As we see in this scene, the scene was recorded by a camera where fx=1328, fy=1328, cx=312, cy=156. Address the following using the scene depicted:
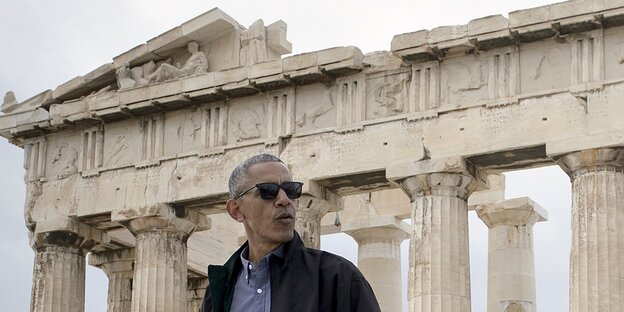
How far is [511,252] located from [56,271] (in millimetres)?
8198

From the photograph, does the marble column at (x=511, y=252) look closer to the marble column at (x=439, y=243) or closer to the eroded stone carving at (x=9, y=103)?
the marble column at (x=439, y=243)

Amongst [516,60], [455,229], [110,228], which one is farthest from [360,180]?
[110,228]

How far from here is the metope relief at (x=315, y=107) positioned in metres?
21.0

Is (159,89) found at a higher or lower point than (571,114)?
higher

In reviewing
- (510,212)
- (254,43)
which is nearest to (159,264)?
(254,43)

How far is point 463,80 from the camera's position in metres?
19.8

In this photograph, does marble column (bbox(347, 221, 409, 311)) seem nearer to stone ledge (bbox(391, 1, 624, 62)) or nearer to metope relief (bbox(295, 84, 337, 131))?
metope relief (bbox(295, 84, 337, 131))

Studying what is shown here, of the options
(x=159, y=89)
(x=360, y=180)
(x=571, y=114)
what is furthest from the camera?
(x=159, y=89)

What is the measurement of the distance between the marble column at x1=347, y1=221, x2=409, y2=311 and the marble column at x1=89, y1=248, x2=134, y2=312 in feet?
14.8

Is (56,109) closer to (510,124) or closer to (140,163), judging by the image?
(140,163)

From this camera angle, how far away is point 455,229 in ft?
64.5

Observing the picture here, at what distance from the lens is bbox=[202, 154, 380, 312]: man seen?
438 centimetres

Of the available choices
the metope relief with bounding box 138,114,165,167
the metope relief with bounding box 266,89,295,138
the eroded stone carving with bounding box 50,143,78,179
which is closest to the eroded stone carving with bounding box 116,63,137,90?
the metope relief with bounding box 138,114,165,167

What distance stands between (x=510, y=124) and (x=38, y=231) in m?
9.26
